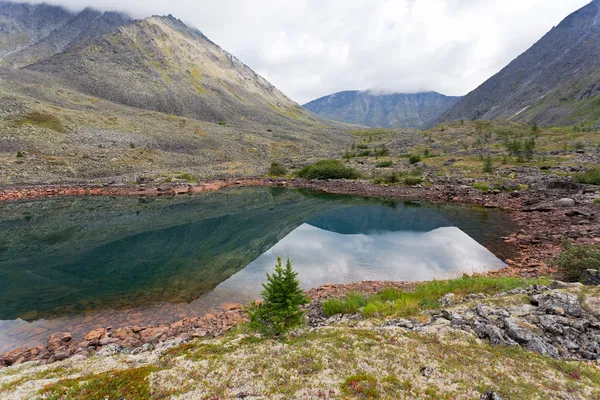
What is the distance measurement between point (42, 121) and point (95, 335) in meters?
78.3

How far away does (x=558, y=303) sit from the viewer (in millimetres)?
10188

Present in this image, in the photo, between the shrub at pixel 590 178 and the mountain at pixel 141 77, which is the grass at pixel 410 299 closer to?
the shrub at pixel 590 178

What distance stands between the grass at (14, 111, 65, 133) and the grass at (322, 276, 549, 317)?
81.9 metres

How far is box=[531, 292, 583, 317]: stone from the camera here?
31.6 feet

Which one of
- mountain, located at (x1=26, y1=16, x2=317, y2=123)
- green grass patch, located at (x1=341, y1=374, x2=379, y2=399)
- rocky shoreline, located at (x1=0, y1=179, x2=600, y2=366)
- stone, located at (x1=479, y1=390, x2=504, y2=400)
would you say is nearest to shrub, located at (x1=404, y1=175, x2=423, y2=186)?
rocky shoreline, located at (x1=0, y1=179, x2=600, y2=366)

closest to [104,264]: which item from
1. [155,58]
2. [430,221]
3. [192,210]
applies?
[192,210]

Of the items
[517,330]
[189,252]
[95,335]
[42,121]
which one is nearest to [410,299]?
[517,330]

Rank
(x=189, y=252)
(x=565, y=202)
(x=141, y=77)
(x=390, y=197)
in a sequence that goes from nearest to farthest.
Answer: (x=189, y=252), (x=565, y=202), (x=390, y=197), (x=141, y=77)

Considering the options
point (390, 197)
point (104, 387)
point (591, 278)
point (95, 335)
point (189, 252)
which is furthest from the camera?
point (390, 197)

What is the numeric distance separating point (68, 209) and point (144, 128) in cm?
5292

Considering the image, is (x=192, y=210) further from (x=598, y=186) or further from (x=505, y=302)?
(x=598, y=186)

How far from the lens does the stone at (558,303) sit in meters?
9.63

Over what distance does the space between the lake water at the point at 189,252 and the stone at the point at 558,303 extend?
9432 millimetres

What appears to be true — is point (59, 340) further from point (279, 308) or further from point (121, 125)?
point (121, 125)
